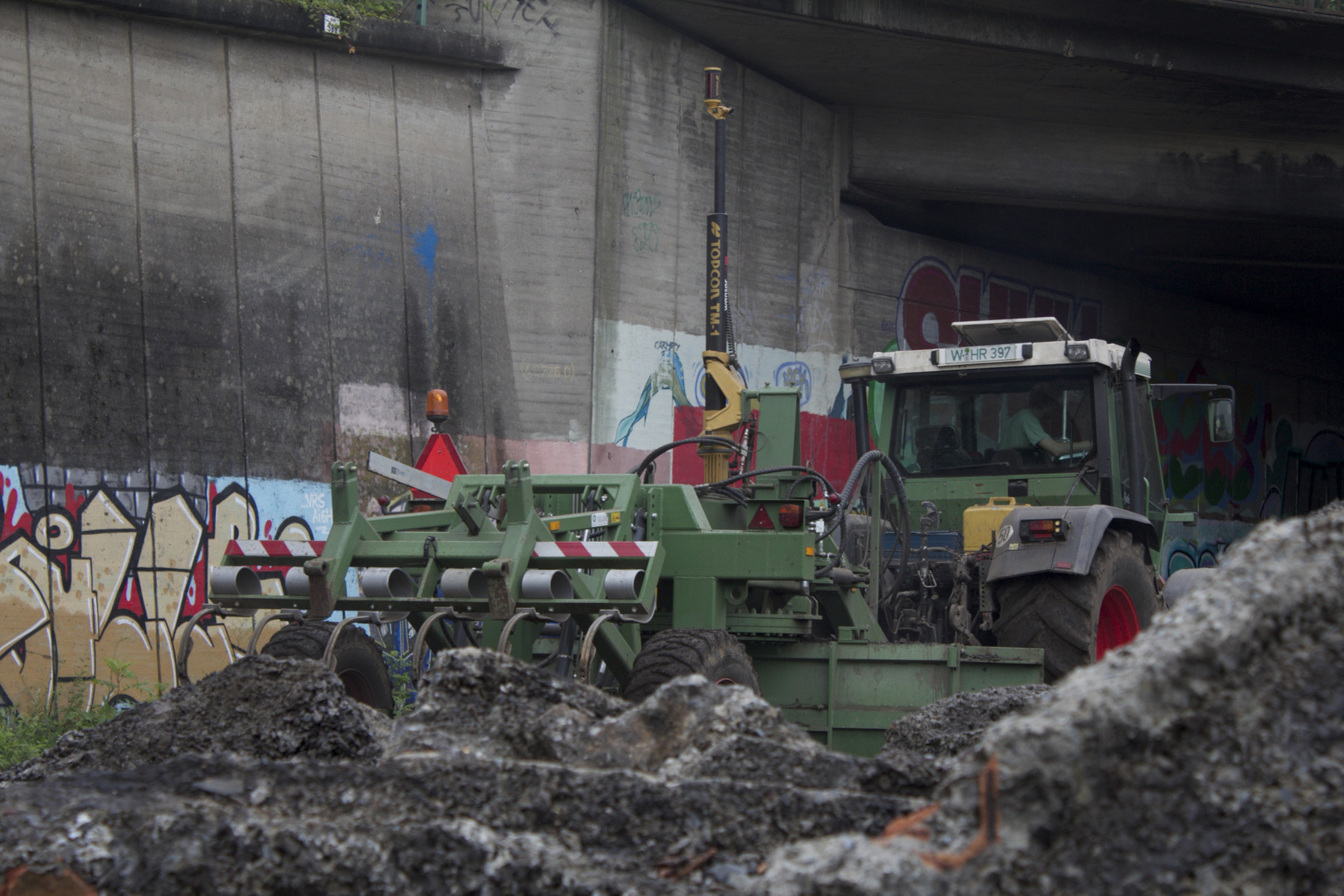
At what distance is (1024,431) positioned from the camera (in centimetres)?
892

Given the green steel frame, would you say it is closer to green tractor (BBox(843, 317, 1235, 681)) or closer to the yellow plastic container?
green tractor (BBox(843, 317, 1235, 681))

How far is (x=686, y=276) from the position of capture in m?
14.7

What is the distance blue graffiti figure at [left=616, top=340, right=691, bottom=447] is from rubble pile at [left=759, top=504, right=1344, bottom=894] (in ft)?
36.2

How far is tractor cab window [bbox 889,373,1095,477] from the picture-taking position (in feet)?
29.0

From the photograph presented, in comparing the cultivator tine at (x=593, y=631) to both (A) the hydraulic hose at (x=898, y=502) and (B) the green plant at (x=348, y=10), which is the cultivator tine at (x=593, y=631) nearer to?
(A) the hydraulic hose at (x=898, y=502)

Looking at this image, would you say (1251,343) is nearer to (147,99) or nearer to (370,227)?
(370,227)

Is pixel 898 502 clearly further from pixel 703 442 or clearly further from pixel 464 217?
pixel 464 217


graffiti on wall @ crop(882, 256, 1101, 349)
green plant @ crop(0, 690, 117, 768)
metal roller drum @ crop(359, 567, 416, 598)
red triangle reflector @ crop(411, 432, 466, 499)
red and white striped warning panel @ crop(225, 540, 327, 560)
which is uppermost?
graffiti on wall @ crop(882, 256, 1101, 349)

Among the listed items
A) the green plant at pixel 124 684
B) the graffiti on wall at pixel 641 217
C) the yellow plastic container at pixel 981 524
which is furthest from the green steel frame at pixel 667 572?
the graffiti on wall at pixel 641 217

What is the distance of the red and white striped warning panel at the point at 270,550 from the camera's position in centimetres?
693

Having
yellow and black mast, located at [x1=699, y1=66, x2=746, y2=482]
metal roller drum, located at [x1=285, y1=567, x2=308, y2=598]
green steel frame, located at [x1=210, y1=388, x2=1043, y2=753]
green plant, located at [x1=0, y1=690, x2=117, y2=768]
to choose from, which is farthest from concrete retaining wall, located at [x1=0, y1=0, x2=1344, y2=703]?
metal roller drum, located at [x1=285, y1=567, x2=308, y2=598]

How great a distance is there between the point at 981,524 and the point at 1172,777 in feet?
19.3

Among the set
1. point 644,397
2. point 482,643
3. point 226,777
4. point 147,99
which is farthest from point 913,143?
point 226,777

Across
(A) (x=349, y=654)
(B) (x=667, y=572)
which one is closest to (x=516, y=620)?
(A) (x=349, y=654)
